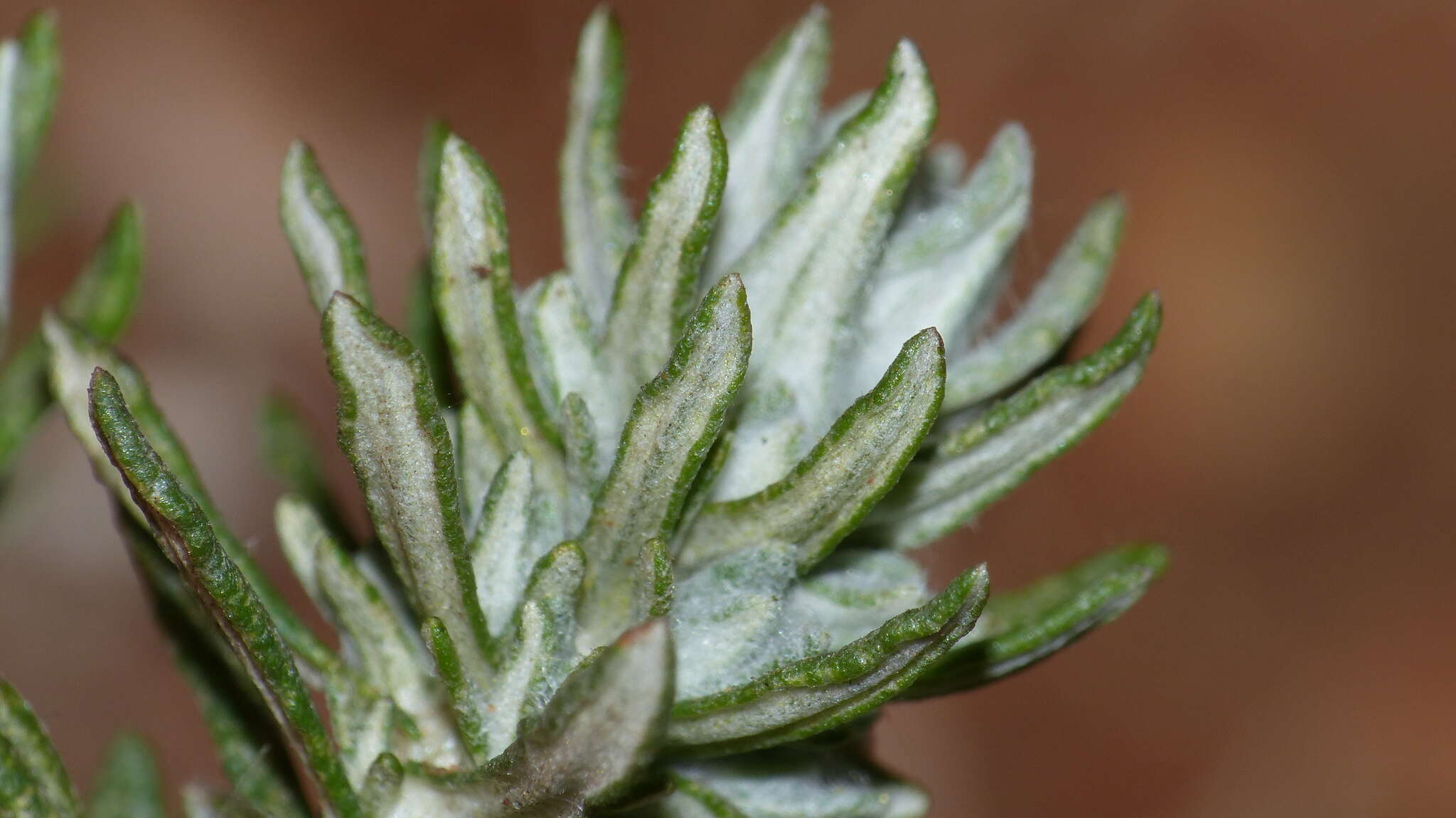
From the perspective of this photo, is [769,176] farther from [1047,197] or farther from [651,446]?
[1047,197]

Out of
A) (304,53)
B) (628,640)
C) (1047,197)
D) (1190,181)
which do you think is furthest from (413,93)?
(628,640)

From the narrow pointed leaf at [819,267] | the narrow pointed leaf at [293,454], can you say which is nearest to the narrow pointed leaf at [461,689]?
the narrow pointed leaf at [819,267]

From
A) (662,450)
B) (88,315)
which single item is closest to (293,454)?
(88,315)

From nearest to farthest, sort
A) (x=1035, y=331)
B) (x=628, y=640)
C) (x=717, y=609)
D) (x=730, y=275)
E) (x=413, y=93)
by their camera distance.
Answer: (x=628, y=640)
(x=730, y=275)
(x=717, y=609)
(x=1035, y=331)
(x=413, y=93)

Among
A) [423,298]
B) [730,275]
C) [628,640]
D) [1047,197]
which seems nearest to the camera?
[628,640]

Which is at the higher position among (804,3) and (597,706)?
(804,3)

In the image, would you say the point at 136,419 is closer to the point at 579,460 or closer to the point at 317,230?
the point at 317,230

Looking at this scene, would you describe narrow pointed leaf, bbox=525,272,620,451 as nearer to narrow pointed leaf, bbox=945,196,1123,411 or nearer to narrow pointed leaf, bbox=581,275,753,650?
narrow pointed leaf, bbox=581,275,753,650

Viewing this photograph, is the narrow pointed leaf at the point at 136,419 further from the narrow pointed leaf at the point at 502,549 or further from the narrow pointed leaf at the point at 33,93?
the narrow pointed leaf at the point at 33,93
